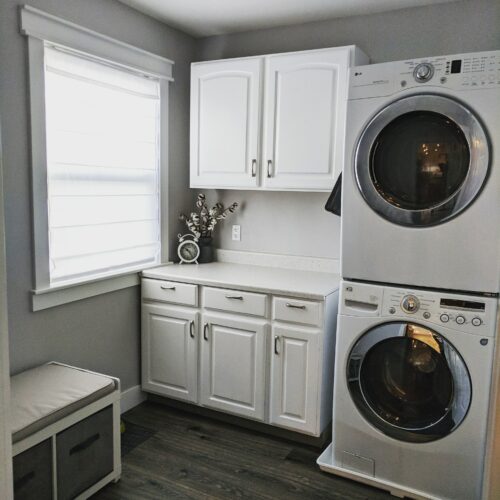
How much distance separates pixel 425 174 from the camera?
2199 millimetres

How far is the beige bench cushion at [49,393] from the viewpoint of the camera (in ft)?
6.62

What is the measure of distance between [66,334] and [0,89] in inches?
49.1

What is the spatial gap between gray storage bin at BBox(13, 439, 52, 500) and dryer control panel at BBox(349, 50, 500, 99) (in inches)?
78.3

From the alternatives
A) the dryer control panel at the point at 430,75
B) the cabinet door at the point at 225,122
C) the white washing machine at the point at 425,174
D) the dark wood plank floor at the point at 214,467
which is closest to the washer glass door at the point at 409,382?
the white washing machine at the point at 425,174

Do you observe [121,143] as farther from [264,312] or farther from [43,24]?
[264,312]

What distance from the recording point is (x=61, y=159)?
2.60 meters

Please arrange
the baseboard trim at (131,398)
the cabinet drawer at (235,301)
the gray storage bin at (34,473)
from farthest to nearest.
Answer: the baseboard trim at (131,398) < the cabinet drawer at (235,301) < the gray storage bin at (34,473)

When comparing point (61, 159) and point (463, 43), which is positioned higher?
point (463, 43)

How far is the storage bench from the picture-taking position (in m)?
1.98

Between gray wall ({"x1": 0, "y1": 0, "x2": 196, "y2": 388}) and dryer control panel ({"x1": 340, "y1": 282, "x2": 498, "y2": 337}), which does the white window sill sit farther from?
dryer control panel ({"x1": 340, "y1": 282, "x2": 498, "y2": 337})

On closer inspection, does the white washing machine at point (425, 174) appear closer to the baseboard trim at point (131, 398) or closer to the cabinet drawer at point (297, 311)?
the cabinet drawer at point (297, 311)

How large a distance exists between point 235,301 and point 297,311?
369 millimetres

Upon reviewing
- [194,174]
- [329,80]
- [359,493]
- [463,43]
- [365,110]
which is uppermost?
[463,43]

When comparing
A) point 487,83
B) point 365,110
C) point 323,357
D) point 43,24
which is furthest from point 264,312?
point 43,24
